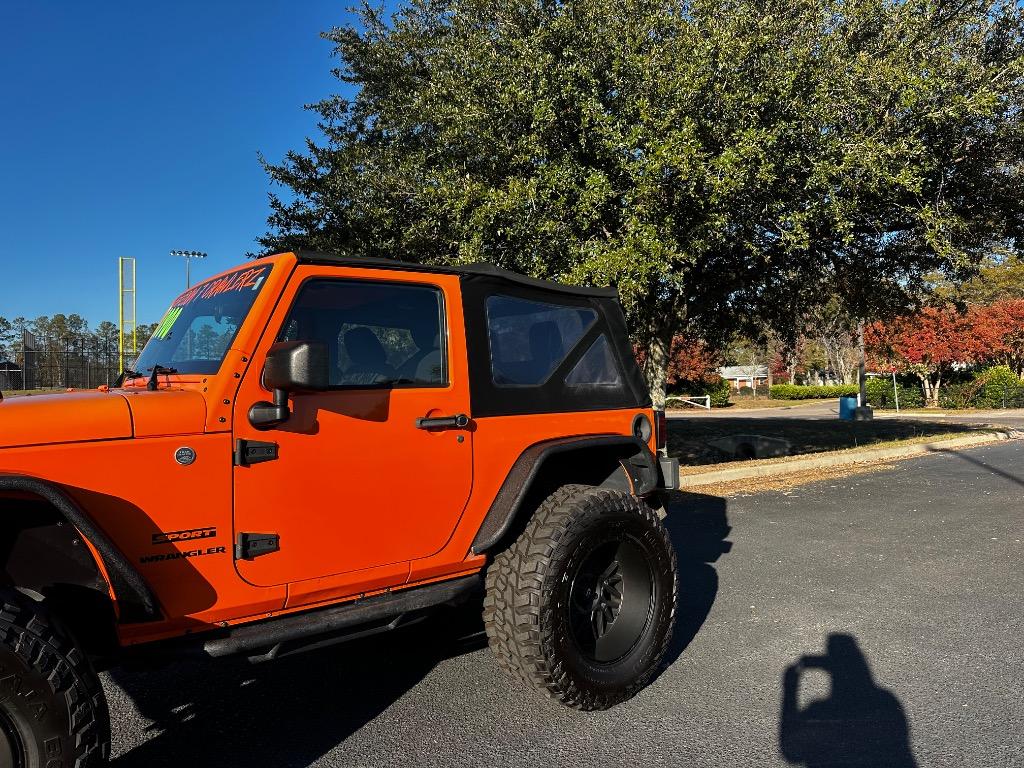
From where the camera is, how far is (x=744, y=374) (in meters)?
87.1

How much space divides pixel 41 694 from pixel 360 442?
125 cm

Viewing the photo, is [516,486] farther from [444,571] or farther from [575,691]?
[575,691]

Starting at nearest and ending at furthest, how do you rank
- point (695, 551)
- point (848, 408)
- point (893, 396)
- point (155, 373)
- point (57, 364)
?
point (155, 373), point (695, 551), point (57, 364), point (848, 408), point (893, 396)

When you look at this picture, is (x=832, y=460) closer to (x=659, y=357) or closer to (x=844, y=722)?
(x=659, y=357)

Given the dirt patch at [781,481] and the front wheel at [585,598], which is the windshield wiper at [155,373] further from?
the dirt patch at [781,481]

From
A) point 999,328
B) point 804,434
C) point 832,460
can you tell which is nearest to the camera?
point 832,460

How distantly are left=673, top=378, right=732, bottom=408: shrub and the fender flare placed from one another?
42.6 meters

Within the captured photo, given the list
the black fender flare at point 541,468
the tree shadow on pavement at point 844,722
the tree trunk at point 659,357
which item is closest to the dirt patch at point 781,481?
the tree trunk at point 659,357

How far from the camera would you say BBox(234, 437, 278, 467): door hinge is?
2584 mm

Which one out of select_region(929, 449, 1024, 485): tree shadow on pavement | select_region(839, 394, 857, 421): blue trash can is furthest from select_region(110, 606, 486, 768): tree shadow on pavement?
select_region(839, 394, 857, 421): blue trash can

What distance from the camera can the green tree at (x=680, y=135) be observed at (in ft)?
Answer: 28.2

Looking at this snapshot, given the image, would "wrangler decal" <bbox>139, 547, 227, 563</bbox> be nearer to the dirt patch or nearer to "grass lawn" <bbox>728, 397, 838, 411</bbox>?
the dirt patch

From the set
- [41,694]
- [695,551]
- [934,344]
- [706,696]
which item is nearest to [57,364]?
[695,551]

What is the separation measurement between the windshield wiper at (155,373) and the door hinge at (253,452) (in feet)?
1.73
